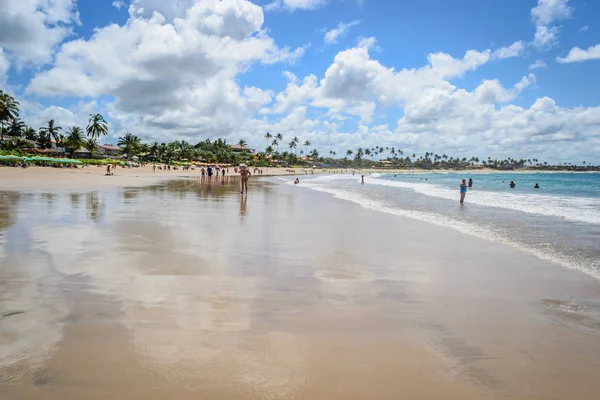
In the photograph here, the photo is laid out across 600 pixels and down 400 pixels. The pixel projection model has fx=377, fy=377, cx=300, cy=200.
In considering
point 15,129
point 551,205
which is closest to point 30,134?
point 15,129

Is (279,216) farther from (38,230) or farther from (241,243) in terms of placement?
(38,230)

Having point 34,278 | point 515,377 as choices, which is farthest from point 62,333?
point 515,377

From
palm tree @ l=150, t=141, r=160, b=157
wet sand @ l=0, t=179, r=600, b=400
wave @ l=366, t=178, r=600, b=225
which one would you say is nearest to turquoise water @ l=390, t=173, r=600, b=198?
wave @ l=366, t=178, r=600, b=225

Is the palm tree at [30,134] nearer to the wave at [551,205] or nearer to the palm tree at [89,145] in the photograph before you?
the palm tree at [89,145]

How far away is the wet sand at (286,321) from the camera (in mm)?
3182

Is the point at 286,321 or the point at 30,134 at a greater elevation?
the point at 30,134

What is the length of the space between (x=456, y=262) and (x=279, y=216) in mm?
7475

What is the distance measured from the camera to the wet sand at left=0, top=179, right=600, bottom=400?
3182mm

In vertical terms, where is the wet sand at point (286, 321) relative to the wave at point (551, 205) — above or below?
below

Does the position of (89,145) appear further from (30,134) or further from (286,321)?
(286,321)

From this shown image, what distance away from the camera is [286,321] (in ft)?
14.6

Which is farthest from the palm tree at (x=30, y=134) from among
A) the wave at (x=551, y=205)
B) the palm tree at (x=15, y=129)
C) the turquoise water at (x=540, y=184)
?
the wave at (x=551, y=205)

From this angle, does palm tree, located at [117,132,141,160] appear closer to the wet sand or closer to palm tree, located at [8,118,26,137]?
palm tree, located at [8,118,26,137]

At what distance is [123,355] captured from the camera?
11.5 feet
